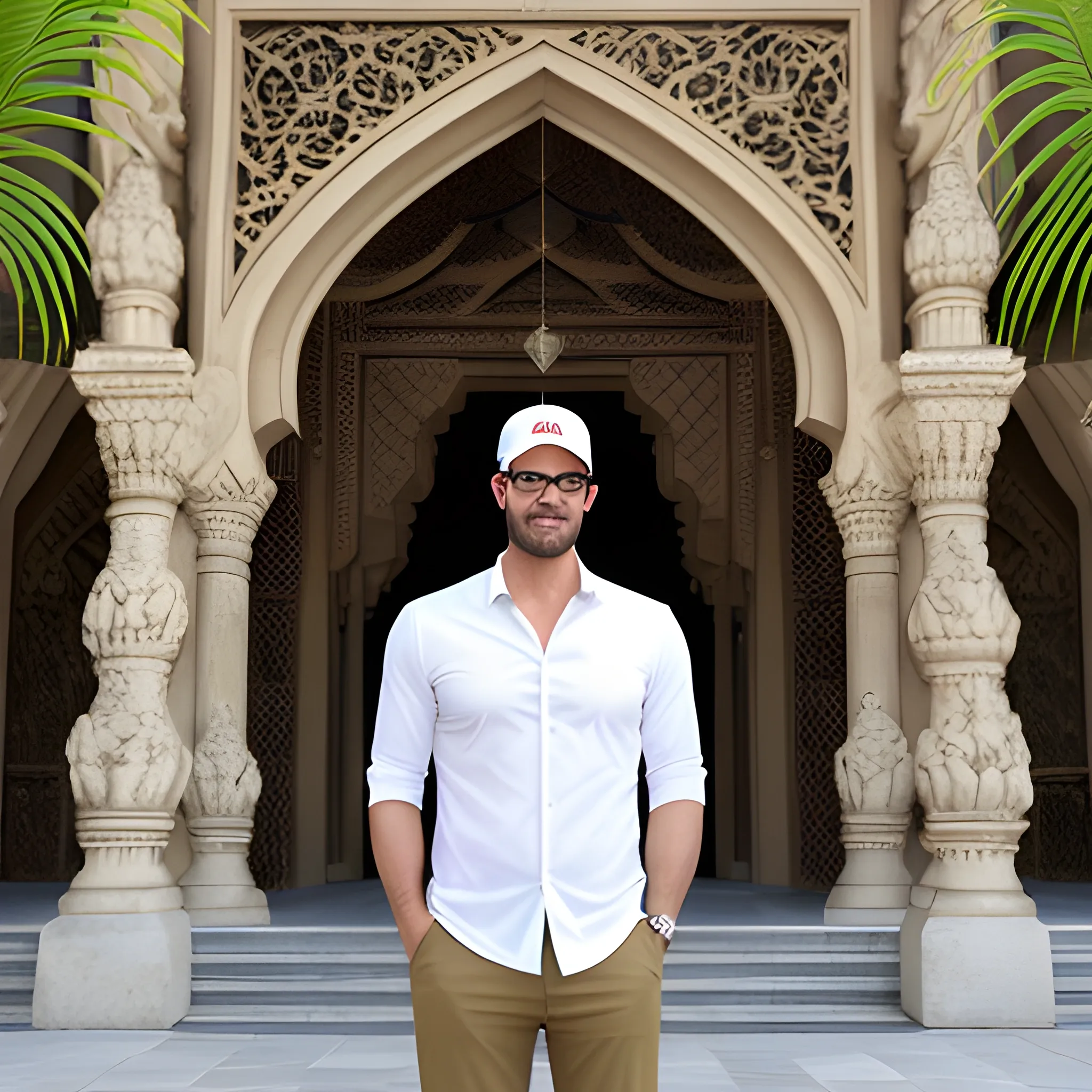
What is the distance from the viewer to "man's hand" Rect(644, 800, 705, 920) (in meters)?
1.72

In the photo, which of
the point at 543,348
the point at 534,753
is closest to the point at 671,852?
the point at 534,753

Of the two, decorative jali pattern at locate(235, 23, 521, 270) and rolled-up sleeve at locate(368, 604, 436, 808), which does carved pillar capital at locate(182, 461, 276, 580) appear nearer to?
decorative jali pattern at locate(235, 23, 521, 270)

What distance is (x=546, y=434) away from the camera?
70.3 inches

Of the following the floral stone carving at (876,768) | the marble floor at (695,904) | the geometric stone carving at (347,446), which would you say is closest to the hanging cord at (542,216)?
the geometric stone carving at (347,446)

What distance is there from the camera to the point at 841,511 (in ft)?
16.9

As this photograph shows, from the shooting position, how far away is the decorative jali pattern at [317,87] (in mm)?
5164

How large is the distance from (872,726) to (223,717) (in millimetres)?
2258

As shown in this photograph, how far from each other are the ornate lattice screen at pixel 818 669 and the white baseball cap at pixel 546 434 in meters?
6.09

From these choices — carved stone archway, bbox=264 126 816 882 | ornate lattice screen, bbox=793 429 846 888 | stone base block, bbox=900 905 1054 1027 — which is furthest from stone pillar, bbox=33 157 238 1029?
ornate lattice screen, bbox=793 429 846 888

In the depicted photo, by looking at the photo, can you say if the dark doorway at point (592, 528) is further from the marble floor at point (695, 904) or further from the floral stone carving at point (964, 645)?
the floral stone carving at point (964, 645)

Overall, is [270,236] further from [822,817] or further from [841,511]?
[822,817]

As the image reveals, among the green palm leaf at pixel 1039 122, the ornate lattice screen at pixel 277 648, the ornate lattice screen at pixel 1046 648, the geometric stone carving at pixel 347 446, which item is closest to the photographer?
the green palm leaf at pixel 1039 122

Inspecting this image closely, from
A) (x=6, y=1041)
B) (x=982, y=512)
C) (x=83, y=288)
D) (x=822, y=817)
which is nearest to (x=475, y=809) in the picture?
(x=6, y=1041)

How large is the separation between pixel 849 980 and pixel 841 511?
1605 millimetres
